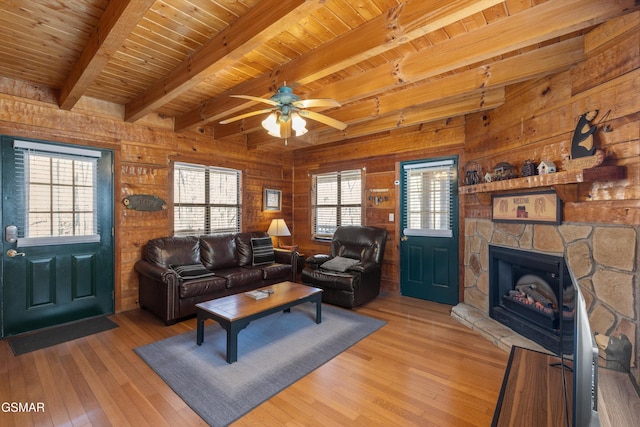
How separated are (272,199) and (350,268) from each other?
2.32m

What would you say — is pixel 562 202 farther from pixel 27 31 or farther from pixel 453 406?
pixel 27 31

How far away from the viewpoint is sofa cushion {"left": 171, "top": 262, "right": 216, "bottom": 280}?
11.9 ft

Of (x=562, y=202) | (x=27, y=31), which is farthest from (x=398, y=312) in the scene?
(x=27, y=31)

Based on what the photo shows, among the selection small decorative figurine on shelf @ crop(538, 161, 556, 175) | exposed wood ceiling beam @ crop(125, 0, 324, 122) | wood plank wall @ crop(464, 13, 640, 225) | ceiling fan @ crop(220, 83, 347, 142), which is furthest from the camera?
small decorative figurine on shelf @ crop(538, 161, 556, 175)

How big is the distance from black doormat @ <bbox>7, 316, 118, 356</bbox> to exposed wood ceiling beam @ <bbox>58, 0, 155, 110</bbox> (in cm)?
251

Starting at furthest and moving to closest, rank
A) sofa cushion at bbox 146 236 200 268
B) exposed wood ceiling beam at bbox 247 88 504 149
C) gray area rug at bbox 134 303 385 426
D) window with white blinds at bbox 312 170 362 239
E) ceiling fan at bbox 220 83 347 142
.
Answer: window with white blinds at bbox 312 170 362 239, sofa cushion at bbox 146 236 200 268, exposed wood ceiling beam at bbox 247 88 504 149, ceiling fan at bbox 220 83 347 142, gray area rug at bbox 134 303 385 426

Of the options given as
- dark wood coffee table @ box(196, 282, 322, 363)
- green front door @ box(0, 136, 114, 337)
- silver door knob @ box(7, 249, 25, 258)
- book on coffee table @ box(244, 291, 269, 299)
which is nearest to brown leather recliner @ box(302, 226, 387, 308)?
dark wood coffee table @ box(196, 282, 322, 363)

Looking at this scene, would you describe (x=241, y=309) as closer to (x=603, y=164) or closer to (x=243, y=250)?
(x=243, y=250)

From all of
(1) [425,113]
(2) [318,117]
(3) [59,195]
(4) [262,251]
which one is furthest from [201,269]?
(1) [425,113]

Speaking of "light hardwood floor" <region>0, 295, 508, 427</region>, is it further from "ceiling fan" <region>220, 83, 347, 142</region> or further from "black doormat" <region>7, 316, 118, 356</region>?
"ceiling fan" <region>220, 83, 347, 142</region>

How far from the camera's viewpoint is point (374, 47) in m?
2.11

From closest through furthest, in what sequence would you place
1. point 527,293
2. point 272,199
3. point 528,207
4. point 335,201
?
point 528,207 → point 527,293 → point 335,201 → point 272,199

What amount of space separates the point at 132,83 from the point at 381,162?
3.55 m

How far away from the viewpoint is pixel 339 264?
170 inches
